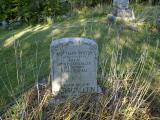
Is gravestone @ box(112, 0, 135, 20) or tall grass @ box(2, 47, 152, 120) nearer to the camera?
tall grass @ box(2, 47, 152, 120)

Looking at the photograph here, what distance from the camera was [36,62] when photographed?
25.6 feet

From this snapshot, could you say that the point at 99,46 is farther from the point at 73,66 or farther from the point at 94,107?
the point at 94,107

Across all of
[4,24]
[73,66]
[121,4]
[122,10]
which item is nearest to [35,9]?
[4,24]

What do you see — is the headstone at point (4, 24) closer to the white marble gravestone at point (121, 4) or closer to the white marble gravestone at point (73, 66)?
the white marble gravestone at point (121, 4)

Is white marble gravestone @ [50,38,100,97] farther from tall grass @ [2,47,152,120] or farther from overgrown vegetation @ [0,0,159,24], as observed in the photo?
overgrown vegetation @ [0,0,159,24]

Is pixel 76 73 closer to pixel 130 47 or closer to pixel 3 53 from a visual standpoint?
pixel 130 47

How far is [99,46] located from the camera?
852cm

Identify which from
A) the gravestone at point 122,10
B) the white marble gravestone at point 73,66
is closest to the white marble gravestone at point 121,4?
the gravestone at point 122,10

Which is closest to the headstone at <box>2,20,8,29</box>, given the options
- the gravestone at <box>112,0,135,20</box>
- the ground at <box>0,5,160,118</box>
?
the ground at <box>0,5,160,118</box>

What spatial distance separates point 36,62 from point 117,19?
3.60m

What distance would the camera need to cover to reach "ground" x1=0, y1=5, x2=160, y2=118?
277 inches

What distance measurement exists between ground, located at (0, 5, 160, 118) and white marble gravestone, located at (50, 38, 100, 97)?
64 cm

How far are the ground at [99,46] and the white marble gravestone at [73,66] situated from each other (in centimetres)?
64

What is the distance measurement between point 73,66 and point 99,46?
265 centimetres
